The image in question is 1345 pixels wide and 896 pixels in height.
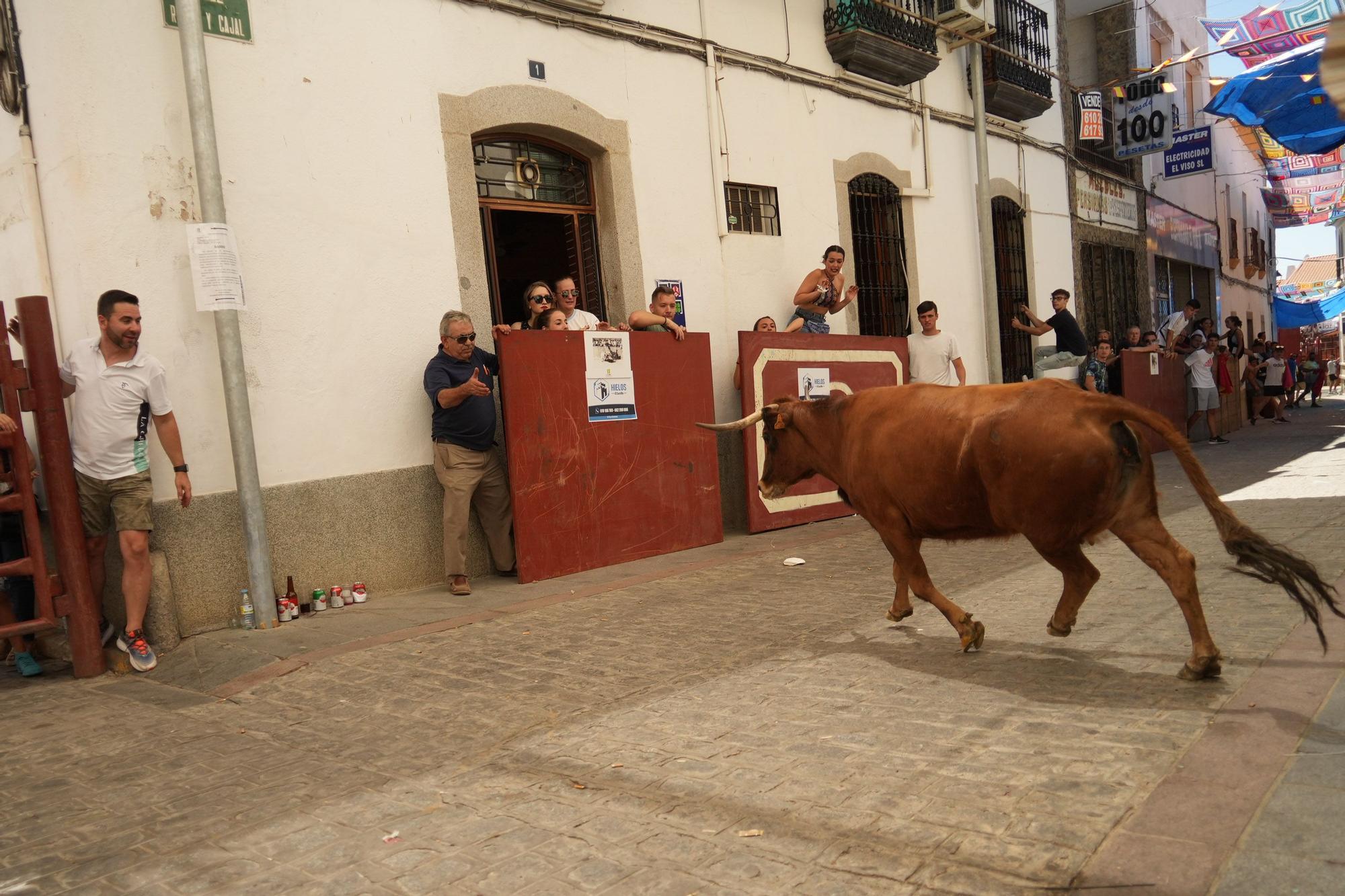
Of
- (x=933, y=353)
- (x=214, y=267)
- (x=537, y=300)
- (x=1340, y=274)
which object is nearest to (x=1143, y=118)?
(x=933, y=353)

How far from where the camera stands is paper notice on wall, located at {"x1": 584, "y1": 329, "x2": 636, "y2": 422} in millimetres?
7344

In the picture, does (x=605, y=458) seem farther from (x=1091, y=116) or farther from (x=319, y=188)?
(x=1091, y=116)

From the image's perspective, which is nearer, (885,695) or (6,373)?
(885,695)

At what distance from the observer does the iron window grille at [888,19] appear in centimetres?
1058

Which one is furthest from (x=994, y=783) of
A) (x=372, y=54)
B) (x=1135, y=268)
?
(x=1135, y=268)

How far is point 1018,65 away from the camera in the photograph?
44.4 feet

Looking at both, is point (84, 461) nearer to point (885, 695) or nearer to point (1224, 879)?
point (885, 695)

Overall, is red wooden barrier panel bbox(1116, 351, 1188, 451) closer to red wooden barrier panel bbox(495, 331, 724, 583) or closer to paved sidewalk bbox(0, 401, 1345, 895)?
red wooden barrier panel bbox(495, 331, 724, 583)

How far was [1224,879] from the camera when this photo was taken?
2322 millimetres

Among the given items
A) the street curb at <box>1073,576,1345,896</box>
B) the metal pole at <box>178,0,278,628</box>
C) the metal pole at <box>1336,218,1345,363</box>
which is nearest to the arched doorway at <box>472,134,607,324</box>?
the metal pole at <box>178,0,278,628</box>

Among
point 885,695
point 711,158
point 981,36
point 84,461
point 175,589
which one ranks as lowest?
point 885,695

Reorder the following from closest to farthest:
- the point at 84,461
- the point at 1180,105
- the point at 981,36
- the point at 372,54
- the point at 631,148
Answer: the point at 84,461 → the point at 372,54 → the point at 631,148 → the point at 981,36 → the point at 1180,105

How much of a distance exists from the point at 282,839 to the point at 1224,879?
2535mm

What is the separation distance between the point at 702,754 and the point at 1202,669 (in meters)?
1.93
